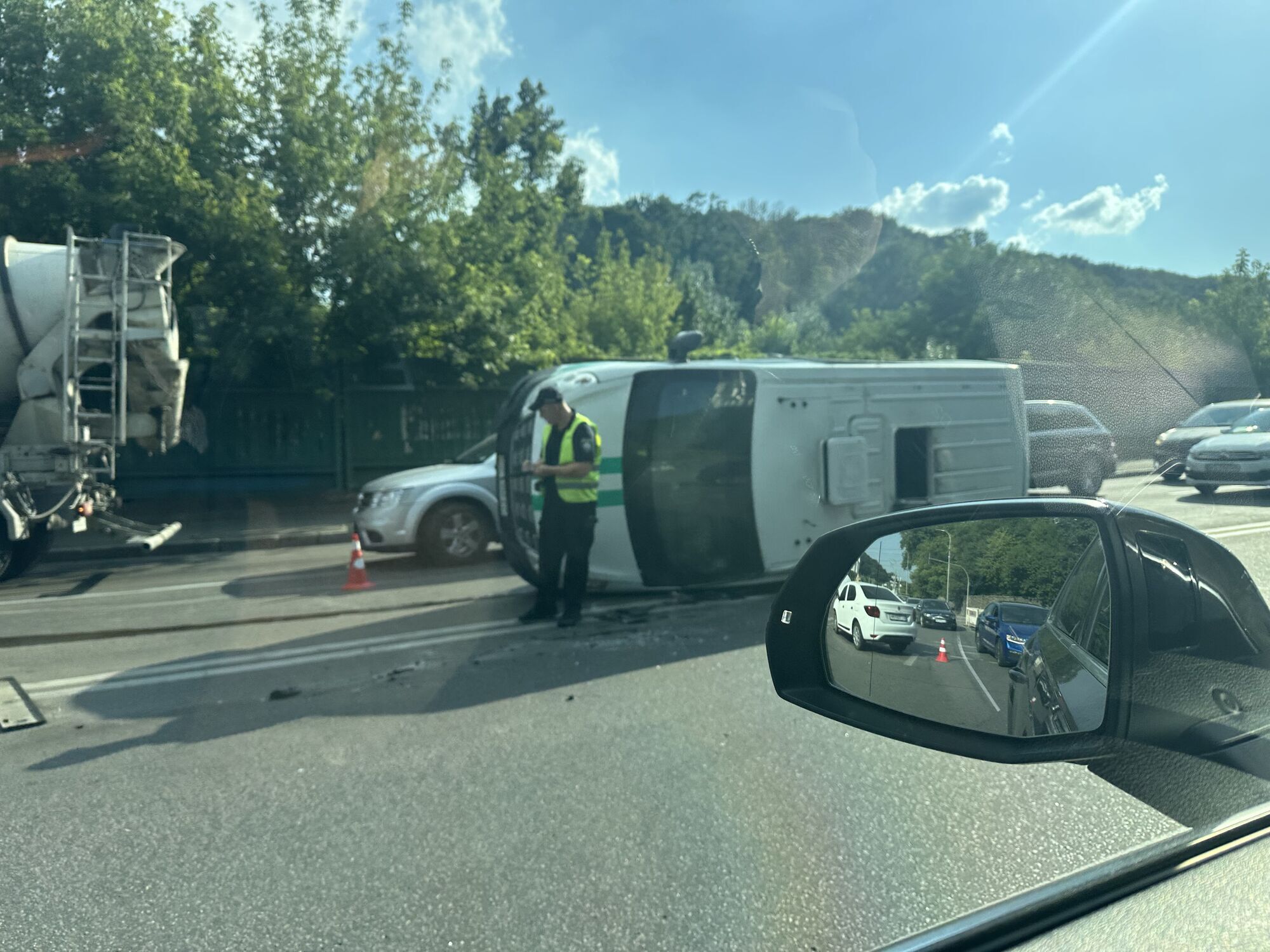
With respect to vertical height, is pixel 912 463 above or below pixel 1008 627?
above

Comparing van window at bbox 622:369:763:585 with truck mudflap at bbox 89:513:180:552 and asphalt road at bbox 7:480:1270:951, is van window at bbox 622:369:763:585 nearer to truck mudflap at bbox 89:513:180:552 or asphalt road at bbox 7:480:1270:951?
asphalt road at bbox 7:480:1270:951

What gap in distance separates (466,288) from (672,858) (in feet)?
43.1

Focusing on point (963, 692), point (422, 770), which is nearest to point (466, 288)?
point (422, 770)

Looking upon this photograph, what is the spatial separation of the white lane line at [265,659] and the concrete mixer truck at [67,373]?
13.6 ft

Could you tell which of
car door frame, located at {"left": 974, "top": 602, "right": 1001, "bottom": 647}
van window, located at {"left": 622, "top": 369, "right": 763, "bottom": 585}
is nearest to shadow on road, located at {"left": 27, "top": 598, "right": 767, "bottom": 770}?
van window, located at {"left": 622, "top": 369, "right": 763, "bottom": 585}

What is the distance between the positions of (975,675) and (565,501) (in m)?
5.31

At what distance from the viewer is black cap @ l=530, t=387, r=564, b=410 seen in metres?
6.38

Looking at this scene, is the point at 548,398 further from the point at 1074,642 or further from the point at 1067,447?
the point at 1074,642

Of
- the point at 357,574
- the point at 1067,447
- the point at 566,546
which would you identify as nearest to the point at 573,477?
the point at 566,546

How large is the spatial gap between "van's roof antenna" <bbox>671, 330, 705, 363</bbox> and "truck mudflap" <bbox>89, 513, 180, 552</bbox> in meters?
6.13

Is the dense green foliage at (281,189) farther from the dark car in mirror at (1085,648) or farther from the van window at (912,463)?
the dark car in mirror at (1085,648)

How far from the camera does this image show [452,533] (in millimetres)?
9281

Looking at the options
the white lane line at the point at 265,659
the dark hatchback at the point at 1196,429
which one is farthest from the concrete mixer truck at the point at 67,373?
the dark hatchback at the point at 1196,429

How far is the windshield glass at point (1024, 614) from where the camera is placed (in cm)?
128
